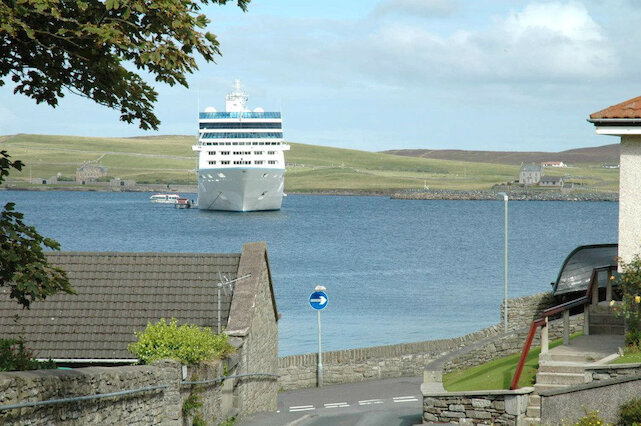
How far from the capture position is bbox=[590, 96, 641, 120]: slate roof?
1650 centimetres

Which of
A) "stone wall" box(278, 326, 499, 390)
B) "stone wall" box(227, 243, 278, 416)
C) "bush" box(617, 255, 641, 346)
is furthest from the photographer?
"stone wall" box(278, 326, 499, 390)

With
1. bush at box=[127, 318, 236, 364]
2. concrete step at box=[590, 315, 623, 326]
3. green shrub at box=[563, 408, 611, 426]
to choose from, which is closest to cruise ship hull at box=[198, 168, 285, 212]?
concrete step at box=[590, 315, 623, 326]

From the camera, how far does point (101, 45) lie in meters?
9.57

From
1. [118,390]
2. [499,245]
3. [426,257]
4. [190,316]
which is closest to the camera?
[118,390]

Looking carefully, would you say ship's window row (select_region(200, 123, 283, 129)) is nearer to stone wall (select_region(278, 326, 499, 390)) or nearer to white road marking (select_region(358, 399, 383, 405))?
stone wall (select_region(278, 326, 499, 390))

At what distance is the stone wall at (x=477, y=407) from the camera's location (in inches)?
634

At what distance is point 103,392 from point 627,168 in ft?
32.1

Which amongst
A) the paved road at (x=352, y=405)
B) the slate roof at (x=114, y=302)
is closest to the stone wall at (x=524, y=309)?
the paved road at (x=352, y=405)

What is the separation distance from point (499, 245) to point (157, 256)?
94040mm

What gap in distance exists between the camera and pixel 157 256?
20453mm

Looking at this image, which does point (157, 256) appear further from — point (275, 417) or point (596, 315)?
point (596, 315)

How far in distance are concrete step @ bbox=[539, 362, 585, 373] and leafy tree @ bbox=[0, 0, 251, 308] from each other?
8.49 m

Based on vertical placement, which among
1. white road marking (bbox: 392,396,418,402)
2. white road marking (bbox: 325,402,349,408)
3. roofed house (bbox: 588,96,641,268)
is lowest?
white road marking (bbox: 325,402,349,408)

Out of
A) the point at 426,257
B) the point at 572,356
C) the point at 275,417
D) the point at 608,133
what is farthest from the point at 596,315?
the point at 426,257
